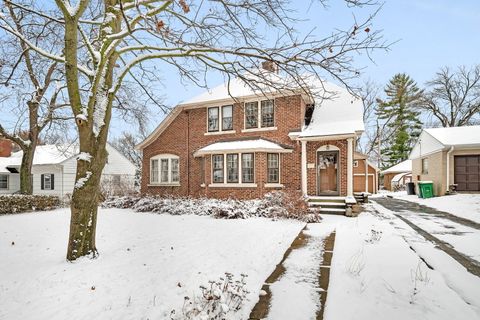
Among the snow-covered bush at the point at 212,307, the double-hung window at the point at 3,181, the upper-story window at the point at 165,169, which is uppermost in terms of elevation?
the upper-story window at the point at 165,169

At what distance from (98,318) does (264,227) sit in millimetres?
5758

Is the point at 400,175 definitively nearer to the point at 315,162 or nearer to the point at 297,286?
the point at 315,162

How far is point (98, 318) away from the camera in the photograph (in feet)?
10.2

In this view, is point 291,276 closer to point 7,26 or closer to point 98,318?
point 98,318

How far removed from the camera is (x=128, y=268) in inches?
182

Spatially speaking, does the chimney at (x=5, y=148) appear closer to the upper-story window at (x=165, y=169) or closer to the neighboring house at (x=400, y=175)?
the upper-story window at (x=165, y=169)

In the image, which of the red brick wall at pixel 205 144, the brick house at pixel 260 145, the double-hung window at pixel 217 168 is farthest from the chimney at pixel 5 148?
the double-hung window at pixel 217 168

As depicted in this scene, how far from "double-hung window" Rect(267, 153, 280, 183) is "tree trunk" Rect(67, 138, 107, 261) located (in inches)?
374

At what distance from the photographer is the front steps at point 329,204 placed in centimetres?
1136

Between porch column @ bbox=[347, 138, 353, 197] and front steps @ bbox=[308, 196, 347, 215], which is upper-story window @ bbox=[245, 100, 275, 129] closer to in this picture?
porch column @ bbox=[347, 138, 353, 197]

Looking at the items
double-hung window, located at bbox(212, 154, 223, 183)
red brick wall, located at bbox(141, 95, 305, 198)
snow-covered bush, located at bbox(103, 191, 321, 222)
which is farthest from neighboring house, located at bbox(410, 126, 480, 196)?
double-hung window, located at bbox(212, 154, 223, 183)

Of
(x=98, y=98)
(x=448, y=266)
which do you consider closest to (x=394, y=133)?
(x=448, y=266)

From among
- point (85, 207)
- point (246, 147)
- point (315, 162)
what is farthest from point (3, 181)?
point (315, 162)

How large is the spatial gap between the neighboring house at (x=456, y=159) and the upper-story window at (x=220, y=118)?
13.2 metres
